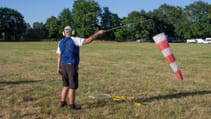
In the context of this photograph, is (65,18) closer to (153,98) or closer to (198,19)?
(198,19)

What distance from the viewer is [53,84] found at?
491 inches

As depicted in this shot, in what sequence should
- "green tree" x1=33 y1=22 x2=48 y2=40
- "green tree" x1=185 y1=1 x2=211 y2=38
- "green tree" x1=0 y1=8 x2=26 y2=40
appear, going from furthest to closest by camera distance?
"green tree" x1=33 y1=22 x2=48 y2=40 < "green tree" x1=185 y1=1 x2=211 y2=38 < "green tree" x1=0 y1=8 x2=26 y2=40

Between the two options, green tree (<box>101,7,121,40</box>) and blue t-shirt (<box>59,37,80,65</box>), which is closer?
blue t-shirt (<box>59,37,80,65</box>)

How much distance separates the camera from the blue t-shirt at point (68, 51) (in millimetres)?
8453

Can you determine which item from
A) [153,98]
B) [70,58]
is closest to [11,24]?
[153,98]

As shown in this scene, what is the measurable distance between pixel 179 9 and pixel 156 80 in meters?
128

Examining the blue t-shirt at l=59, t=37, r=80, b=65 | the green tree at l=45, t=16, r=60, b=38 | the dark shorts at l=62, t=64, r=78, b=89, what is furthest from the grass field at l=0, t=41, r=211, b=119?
the green tree at l=45, t=16, r=60, b=38

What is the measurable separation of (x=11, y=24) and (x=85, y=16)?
2391 cm

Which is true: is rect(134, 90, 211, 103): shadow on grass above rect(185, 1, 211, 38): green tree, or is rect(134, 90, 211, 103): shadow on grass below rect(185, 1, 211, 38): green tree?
below

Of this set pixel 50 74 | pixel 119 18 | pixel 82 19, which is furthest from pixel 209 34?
pixel 50 74

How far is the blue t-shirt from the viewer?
27.7 feet

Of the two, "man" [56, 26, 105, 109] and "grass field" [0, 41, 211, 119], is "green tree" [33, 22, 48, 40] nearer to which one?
"grass field" [0, 41, 211, 119]

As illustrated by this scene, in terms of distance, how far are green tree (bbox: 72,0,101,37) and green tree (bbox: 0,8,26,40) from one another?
58.6ft

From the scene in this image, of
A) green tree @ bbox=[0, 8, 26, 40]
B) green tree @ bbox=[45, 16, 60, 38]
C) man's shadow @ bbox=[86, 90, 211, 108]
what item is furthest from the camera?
green tree @ bbox=[45, 16, 60, 38]
